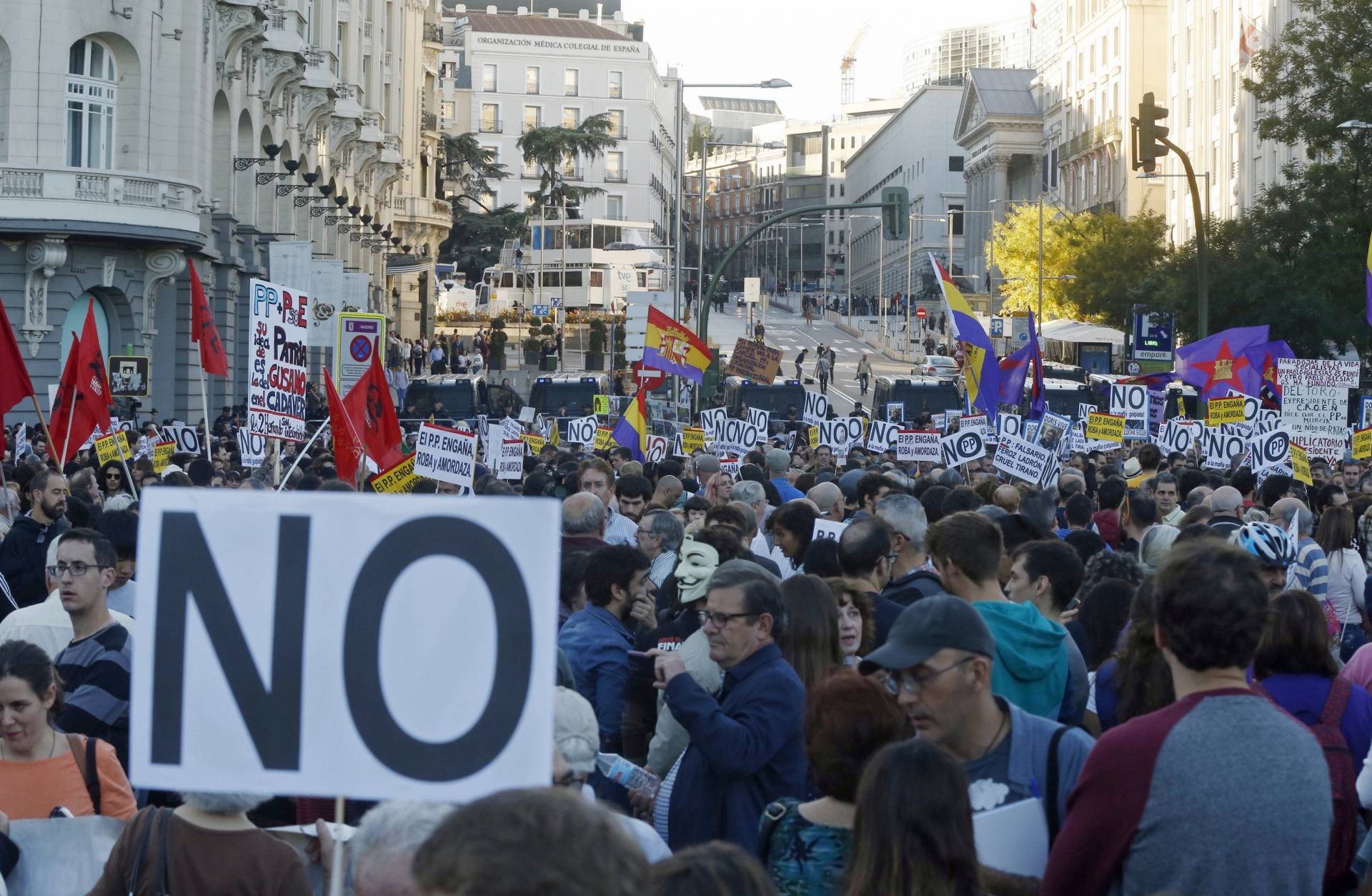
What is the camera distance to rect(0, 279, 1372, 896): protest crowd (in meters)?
3.66

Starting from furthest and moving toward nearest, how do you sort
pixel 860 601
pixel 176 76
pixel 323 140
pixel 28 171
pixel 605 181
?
pixel 605 181 < pixel 323 140 < pixel 176 76 < pixel 28 171 < pixel 860 601

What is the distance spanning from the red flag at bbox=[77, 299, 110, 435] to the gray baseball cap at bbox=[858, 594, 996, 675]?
13246 mm

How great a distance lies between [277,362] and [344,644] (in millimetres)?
12089

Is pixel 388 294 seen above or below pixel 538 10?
below

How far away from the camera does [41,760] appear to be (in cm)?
522

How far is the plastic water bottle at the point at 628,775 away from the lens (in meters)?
5.58

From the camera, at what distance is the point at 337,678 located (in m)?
3.62

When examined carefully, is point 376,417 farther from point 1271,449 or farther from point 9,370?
point 1271,449

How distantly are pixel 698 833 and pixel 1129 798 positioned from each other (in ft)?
→ 5.79

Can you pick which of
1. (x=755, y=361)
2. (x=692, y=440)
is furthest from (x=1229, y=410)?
(x=755, y=361)

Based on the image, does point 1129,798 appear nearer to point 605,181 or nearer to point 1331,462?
point 1331,462

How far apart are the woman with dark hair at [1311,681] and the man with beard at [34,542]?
645cm

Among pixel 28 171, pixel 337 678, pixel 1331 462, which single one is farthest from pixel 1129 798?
pixel 28 171

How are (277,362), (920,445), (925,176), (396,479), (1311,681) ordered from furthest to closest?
(925,176)
(920,445)
(277,362)
(396,479)
(1311,681)
